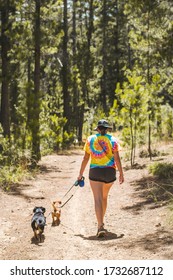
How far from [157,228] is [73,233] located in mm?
1568

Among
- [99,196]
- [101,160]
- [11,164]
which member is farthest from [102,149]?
[11,164]

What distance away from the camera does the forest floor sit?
674 centimetres

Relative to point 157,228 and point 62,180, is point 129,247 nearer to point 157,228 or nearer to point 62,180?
point 157,228

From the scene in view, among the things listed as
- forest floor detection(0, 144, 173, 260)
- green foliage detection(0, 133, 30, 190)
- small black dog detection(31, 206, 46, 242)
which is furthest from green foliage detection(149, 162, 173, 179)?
small black dog detection(31, 206, 46, 242)

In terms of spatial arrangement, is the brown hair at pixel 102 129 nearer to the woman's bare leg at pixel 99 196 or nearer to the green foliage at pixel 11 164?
the woman's bare leg at pixel 99 196

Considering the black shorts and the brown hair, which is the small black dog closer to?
the black shorts

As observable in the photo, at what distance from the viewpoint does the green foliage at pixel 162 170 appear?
13.2 metres

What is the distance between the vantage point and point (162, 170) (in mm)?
13664

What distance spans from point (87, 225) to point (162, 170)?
17.7 ft

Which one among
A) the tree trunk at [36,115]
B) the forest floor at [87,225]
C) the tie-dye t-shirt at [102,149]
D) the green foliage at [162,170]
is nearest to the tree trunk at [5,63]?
the tree trunk at [36,115]

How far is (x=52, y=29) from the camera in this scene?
19.7m

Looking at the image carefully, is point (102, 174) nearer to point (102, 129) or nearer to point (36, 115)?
point (102, 129)

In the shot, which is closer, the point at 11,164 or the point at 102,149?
the point at 102,149
